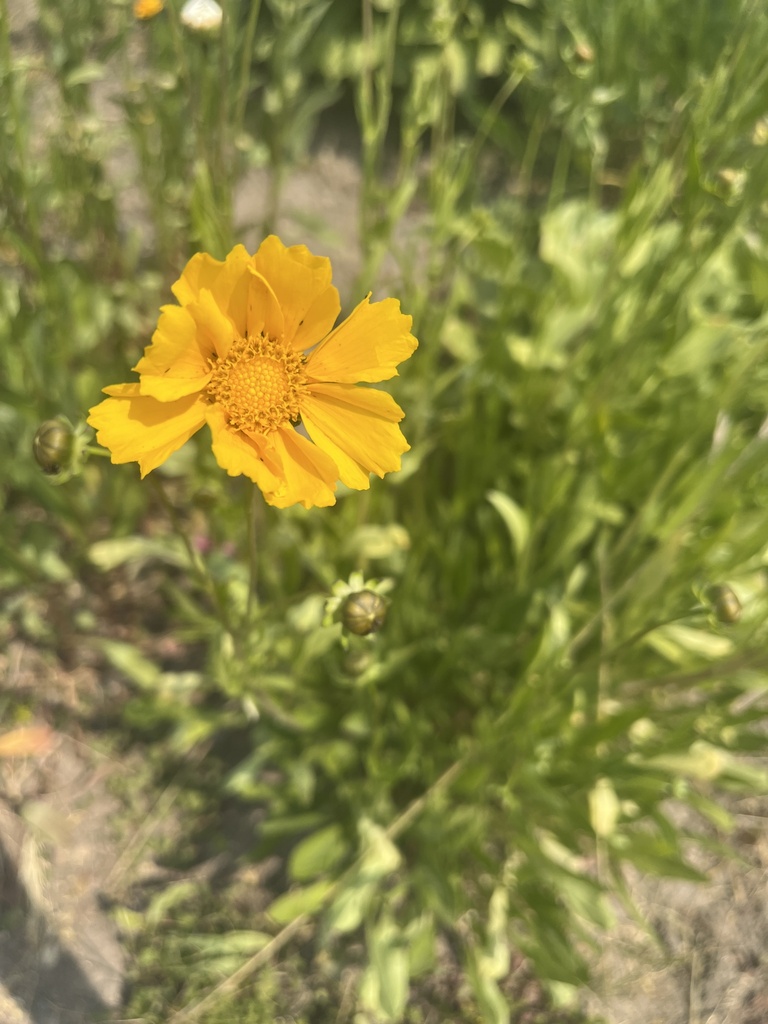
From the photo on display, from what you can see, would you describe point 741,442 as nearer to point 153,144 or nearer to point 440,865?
point 440,865

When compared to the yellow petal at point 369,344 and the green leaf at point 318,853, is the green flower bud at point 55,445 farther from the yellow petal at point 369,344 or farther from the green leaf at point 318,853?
the green leaf at point 318,853

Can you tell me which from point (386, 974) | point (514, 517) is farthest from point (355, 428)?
point (386, 974)

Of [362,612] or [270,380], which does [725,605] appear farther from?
[270,380]

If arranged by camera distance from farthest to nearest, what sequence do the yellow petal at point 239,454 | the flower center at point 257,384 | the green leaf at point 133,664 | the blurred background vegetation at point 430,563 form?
the green leaf at point 133,664
the blurred background vegetation at point 430,563
the flower center at point 257,384
the yellow petal at point 239,454

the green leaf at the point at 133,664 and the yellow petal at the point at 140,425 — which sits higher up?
the yellow petal at the point at 140,425

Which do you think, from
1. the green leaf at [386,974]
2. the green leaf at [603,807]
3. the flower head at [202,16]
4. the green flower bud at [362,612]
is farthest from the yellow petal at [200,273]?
the green leaf at [386,974]
